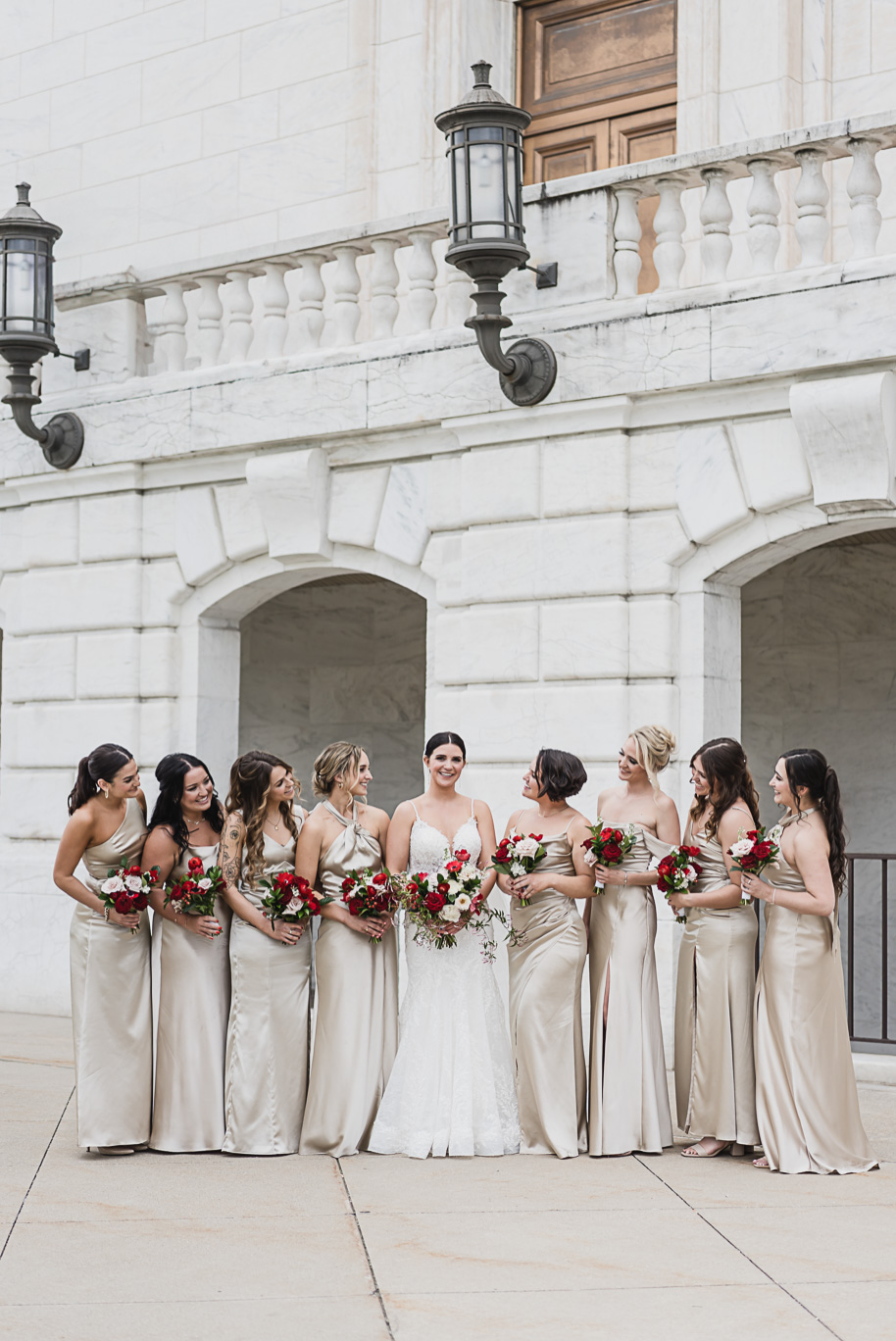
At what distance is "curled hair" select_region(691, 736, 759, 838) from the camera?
730 cm

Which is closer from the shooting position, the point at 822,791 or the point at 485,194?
the point at 822,791

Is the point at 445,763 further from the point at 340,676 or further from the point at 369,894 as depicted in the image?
the point at 340,676

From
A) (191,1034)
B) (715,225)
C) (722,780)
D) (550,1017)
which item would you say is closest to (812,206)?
(715,225)

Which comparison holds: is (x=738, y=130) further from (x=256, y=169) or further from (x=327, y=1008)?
(x=327, y=1008)

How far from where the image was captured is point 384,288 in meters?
10.7

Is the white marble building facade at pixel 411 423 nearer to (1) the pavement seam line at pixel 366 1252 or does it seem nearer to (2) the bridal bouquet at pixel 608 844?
(2) the bridal bouquet at pixel 608 844

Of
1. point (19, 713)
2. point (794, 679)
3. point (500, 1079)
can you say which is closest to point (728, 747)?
point (500, 1079)

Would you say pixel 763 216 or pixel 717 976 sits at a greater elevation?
pixel 763 216

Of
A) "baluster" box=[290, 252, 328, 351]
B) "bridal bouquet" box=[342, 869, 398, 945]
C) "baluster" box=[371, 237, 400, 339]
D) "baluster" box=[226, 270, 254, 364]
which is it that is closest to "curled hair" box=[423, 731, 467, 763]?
"bridal bouquet" box=[342, 869, 398, 945]

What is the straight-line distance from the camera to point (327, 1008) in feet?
24.2

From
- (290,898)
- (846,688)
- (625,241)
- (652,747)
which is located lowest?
(290,898)

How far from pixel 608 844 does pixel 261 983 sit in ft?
5.48

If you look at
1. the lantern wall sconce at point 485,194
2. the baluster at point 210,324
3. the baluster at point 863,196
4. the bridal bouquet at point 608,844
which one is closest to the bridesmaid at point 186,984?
the bridal bouquet at point 608,844

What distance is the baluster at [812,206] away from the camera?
29.9 ft
